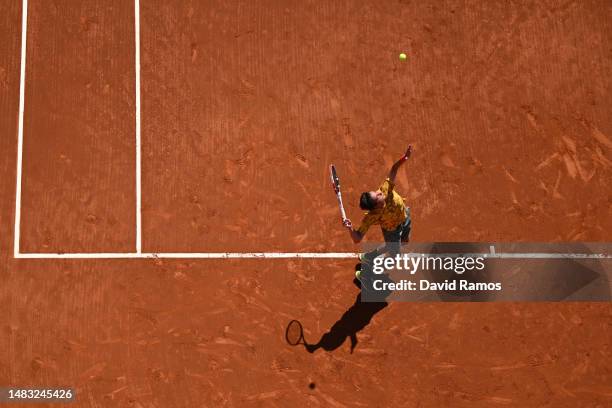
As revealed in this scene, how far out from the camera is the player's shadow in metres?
9.93

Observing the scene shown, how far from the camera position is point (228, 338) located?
992 centimetres

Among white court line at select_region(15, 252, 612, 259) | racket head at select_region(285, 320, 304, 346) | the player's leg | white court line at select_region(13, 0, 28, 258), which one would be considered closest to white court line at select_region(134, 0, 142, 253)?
white court line at select_region(15, 252, 612, 259)

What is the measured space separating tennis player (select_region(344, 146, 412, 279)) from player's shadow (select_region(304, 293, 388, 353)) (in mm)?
508

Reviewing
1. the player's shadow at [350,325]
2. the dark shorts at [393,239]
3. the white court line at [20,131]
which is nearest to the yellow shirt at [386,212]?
the dark shorts at [393,239]

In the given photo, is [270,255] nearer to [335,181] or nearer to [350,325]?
[335,181]

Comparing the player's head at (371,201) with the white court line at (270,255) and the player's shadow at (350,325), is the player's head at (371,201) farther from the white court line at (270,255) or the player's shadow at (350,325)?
Answer: the player's shadow at (350,325)

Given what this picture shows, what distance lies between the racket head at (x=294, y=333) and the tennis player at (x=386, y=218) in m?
1.24

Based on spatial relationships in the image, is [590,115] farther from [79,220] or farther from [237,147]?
[79,220]

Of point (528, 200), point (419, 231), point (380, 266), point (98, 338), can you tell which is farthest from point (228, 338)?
point (528, 200)

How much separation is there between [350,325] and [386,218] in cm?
202

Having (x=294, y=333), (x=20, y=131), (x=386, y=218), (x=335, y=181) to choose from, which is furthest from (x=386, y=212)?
(x=20, y=131)

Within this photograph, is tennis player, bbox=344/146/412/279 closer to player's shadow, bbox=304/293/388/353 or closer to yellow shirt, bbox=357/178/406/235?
yellow shirt, bbox=357/178/406/235

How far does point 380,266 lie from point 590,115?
4443 mm

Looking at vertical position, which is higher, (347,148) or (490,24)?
(490,24)
